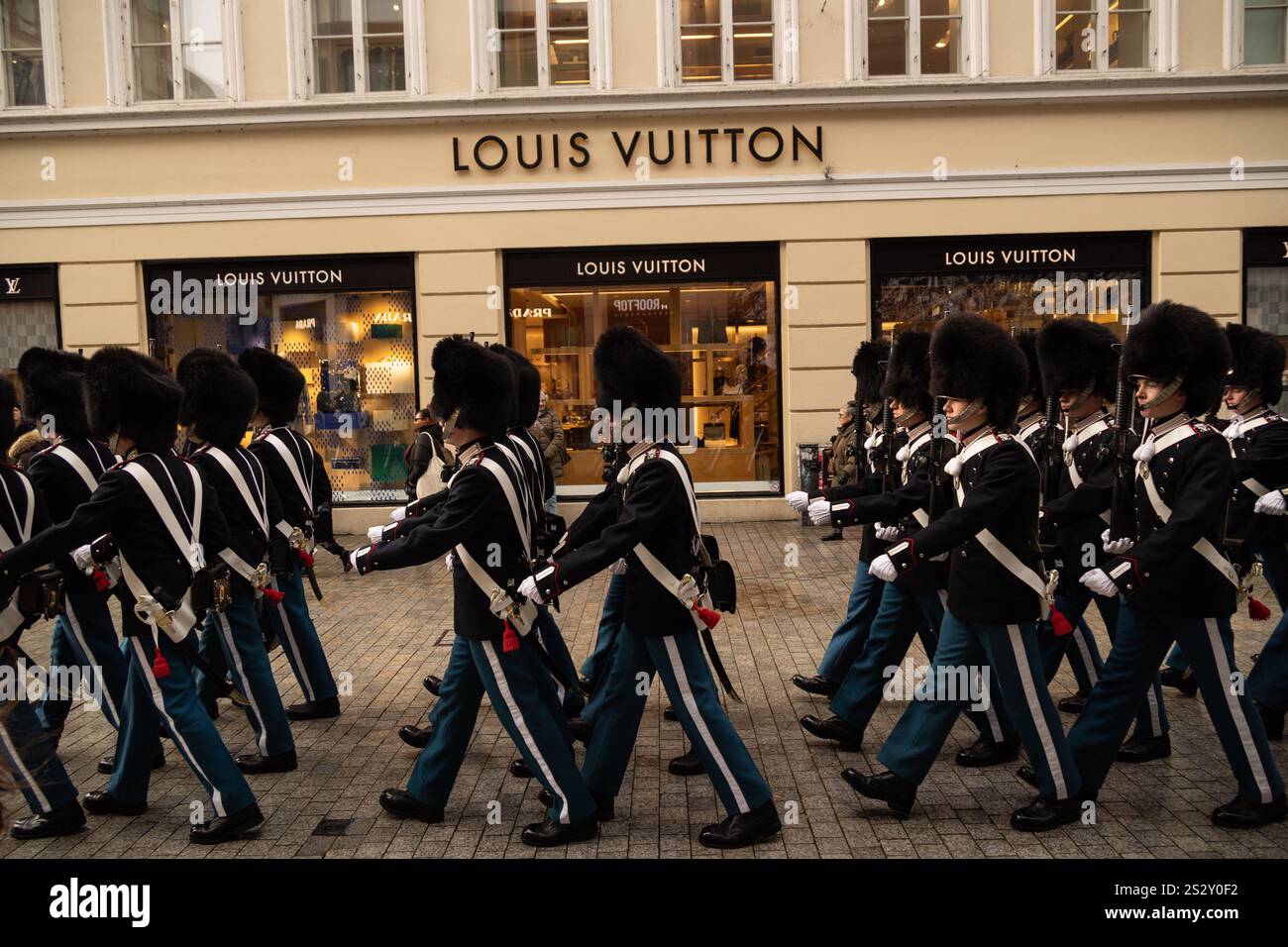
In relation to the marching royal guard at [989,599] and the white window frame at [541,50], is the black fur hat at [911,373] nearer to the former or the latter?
the marching royal guard at [989,599]

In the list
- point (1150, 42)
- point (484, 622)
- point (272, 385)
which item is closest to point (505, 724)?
point (484, 622)

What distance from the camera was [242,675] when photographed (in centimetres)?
621

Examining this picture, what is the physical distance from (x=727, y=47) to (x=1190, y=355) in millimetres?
10894

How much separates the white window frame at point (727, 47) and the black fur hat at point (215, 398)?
9.53 metres

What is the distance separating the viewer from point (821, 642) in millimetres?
8836

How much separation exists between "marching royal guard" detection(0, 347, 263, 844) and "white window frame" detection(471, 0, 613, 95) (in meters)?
9.99

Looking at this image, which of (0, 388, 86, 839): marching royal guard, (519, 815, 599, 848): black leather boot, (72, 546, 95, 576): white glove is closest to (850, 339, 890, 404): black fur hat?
(519, 815, 599, 848): black leather boot

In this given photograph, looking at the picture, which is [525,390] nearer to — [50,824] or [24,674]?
[24,674]

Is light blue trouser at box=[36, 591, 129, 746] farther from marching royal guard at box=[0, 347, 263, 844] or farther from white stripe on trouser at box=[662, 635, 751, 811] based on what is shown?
white stripe on trouser at box=[662, 635, 751, 811]

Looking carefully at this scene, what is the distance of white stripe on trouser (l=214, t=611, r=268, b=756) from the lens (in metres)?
6.19

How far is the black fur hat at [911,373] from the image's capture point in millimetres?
6719
